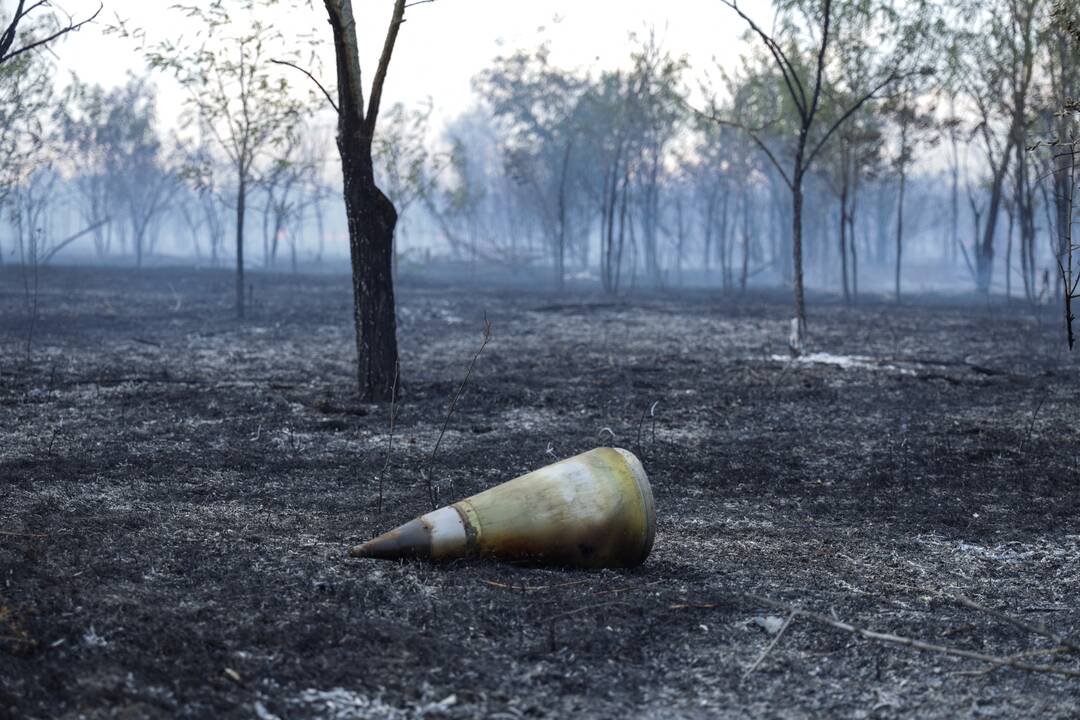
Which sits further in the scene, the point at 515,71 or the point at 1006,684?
the point at 515,71

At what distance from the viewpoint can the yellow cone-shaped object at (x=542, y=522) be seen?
5.26 meters

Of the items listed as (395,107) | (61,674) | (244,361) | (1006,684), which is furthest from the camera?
(395,107)

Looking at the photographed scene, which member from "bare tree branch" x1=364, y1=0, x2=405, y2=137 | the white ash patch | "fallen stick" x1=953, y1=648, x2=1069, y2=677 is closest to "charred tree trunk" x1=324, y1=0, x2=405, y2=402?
"bare tree branch" x1=364, y1=0, x2=405, y2=137

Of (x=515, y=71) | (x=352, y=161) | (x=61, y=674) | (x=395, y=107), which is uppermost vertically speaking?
(x=515, y=71)

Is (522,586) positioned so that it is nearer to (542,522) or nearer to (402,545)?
(542,522)

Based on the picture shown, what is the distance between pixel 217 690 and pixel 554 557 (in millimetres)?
2067

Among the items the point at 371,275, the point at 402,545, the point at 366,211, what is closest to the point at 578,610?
the point at 402,545

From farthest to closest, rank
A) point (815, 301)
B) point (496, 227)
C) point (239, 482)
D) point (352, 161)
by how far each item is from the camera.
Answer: point (496, 227) → point (815, 301) → point (352, 161) → point (239, 482)

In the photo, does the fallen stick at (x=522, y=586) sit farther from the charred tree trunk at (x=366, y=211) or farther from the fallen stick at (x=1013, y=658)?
the charred tree trunk at (x=366, y=211)

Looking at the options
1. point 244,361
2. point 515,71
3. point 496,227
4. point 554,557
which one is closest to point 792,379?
point 244,361

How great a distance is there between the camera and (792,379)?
13977 millimetres

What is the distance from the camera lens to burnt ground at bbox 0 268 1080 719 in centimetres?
398

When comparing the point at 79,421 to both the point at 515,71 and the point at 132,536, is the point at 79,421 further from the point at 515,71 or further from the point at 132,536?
the point at 515,71

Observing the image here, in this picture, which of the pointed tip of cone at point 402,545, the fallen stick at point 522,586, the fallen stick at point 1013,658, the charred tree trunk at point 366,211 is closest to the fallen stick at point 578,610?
the fallen stick at point 522,586
